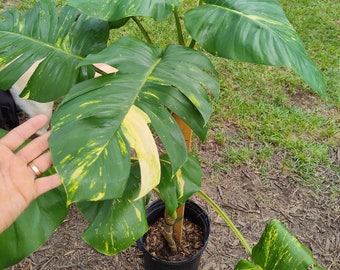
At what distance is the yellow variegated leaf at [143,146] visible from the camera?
34.2 inches

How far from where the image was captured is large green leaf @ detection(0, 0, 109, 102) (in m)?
1.21

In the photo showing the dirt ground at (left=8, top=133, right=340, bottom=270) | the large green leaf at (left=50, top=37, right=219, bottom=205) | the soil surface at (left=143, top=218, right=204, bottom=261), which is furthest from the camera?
the dirt ground at (left=8, top=133, right=340, bottom=270)

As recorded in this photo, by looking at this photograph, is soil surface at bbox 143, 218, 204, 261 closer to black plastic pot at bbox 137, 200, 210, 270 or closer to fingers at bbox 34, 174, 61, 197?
black plastic pot at bbox 137, 200, 210, 270

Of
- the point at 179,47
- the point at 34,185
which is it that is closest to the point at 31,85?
the point at 34,185

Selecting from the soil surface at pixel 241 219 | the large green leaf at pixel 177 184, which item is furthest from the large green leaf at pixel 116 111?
the soil surface at pixel 241 219

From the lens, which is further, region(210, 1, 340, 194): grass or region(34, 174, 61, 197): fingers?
region(210, 1, 340, 194): grass

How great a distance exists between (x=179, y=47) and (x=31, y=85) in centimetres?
46

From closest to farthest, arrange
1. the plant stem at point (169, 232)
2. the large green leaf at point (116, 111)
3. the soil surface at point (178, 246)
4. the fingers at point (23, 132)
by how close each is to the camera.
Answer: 1. the large green leaf at point (116, 111)
2. the fingers at point (23, 132)
3. the plant stem at point (169, 232)
4. the soil surface at point (178, 246)

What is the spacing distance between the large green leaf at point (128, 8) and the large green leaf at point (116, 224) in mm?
441

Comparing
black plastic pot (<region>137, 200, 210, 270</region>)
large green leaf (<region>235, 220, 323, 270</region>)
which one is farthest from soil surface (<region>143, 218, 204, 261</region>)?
large green leaf (<region>235, 220, 323, 270</region>)

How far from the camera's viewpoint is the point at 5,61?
1.22 meters

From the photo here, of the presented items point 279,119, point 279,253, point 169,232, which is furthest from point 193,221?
point 279,119

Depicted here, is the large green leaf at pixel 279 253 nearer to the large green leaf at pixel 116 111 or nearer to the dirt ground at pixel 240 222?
the large green leaf at pixel 116 111

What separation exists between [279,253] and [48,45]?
2.99 ft
